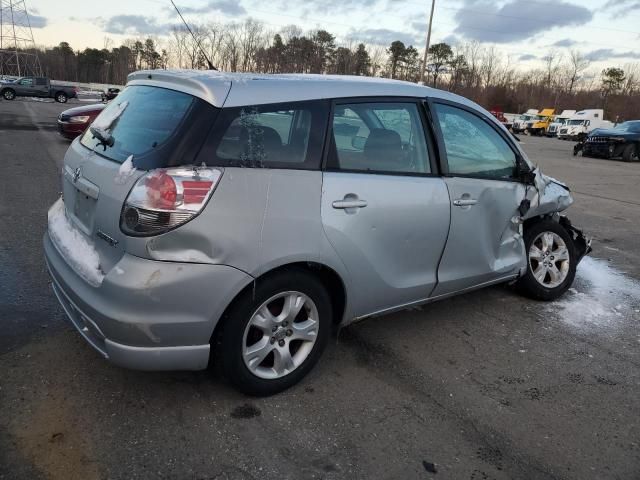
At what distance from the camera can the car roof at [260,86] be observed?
2.70 metres

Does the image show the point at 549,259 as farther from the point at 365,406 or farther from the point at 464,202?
the point at 365,406

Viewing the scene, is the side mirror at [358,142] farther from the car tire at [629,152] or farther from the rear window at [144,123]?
the car tire at [629,152]

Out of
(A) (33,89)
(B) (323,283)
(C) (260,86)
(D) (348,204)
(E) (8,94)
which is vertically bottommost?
(E) (8,94)

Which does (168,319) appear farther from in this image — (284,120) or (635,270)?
(635,270)

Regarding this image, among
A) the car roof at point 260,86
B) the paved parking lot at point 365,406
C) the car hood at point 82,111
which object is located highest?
the car roof at point 260,86

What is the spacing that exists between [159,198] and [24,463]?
1291mm

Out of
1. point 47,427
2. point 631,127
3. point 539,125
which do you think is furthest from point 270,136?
point 539,125

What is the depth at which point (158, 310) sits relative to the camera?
96.9 inches

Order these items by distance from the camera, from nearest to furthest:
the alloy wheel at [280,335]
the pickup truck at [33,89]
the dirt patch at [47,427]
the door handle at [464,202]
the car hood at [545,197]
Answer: the dirt patch at [47,427] → the alloy wheel at [280,335] → the door handle at [464,202] → the car hood at [545,197] → the pickup truck at [33,89]

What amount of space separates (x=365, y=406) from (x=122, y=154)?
1.86m

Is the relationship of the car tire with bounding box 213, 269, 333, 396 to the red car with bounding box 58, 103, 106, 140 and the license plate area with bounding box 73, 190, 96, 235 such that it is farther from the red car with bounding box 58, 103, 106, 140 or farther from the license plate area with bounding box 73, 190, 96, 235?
the red car with bounding box 58, 103, 106, 140

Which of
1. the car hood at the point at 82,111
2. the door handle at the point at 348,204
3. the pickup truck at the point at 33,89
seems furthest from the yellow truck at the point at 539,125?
the door handle at the point at 348,204

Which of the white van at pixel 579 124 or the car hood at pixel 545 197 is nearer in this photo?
the car hood at pixel 545 197

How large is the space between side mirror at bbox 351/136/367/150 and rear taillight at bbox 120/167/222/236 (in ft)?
3.13
